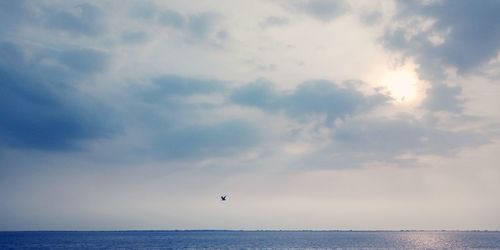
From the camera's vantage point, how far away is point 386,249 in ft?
531

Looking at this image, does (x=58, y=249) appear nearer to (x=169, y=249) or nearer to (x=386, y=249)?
(x=169, y=249)

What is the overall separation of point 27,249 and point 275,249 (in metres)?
94.7

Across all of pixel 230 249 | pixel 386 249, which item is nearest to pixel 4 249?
pixel 230 249

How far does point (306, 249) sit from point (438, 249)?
49043 mm

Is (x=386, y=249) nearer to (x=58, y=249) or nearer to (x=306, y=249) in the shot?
(x=306, y=249)

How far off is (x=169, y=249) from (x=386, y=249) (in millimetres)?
81805

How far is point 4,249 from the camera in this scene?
161m

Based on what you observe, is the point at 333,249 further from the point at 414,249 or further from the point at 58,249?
the point at 58,249

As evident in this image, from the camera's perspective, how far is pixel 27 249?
164m

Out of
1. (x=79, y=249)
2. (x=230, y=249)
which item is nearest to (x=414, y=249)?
(x=230, y=249)

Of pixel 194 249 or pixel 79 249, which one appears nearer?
pixel 194 249

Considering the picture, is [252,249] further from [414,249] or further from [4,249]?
[4,249]

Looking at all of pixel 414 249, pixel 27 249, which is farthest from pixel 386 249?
pixel 27 249

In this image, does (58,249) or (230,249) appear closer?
(230,249)
